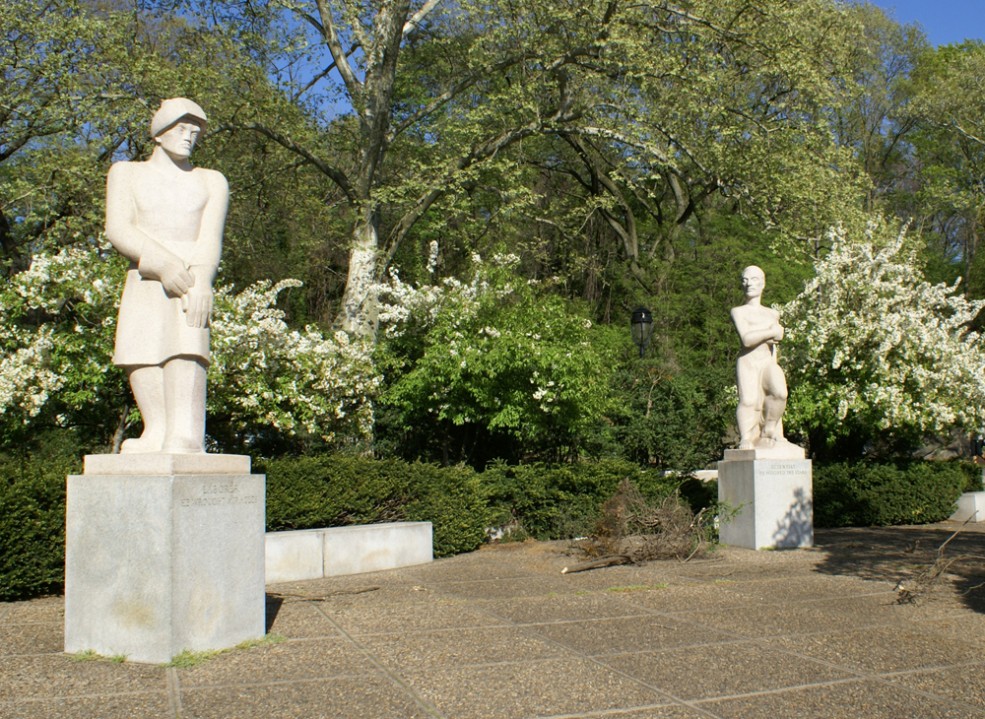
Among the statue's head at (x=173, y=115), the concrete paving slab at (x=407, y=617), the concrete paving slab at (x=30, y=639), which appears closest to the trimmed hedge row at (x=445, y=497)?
→ the concrete paving slab at (x=30, y=639)

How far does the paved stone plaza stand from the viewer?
5.16 meters

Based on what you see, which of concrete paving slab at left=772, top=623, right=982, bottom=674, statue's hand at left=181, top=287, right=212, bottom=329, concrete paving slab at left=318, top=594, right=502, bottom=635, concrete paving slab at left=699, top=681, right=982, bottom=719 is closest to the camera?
concrete paving slab at left=699, top=681, right=982, bottom=719

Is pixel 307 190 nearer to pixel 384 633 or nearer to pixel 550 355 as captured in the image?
pixel 550 355

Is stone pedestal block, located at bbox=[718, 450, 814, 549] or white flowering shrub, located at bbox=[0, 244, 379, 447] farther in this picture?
stone pedestal block, located at bbox=[718, 450, 814, 549]

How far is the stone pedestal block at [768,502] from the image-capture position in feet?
40.4

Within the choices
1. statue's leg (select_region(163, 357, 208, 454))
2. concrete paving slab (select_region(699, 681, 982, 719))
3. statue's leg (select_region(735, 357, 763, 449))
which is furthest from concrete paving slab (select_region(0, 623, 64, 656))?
statue's leg (select_region(735, 357, 763, 449))

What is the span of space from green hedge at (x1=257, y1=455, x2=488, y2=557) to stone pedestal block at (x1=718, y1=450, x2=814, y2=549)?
3.26 metres

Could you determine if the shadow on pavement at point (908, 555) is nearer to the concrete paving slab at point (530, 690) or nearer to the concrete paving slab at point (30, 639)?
the concrete paving slab at point (530, 690)

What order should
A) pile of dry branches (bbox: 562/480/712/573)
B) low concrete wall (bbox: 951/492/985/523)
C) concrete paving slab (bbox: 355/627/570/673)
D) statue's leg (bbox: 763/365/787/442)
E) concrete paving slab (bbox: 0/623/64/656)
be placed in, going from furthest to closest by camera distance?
low concrete wall (bbox: 951/492/985/523) → statue's leg (bbox: 763/365/787/442) → pile of dry branches (bbox: 562/480/712/573) → concrete paving slab (bbox: 0/623/64/656) → concrete paving slab (bbox: 355/627/570/673)

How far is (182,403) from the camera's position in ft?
22.1

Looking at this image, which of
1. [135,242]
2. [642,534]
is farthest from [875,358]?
[135,242]

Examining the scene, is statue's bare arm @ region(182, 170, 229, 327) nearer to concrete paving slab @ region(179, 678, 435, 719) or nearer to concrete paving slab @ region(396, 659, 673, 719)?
concrete paving slab @ region(179, 678, 435, 719)

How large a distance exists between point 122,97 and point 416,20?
6.31 meters

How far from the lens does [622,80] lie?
19.5m
